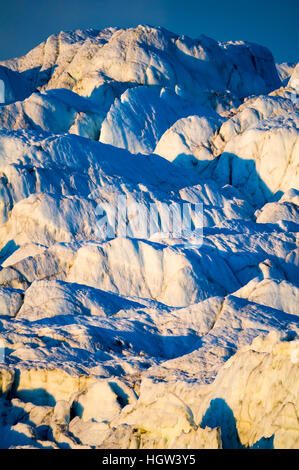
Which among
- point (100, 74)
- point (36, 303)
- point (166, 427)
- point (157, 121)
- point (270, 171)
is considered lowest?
point (166, 427)

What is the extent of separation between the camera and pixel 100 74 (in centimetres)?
4944

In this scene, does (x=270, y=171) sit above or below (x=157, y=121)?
below

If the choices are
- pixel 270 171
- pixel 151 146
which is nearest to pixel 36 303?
pixel 270 171

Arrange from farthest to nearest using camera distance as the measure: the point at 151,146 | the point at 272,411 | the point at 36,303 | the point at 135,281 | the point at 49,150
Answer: the point at 151,146, the point at 49,150, the point at 135,281, the point at 36,303, the point at 272,411

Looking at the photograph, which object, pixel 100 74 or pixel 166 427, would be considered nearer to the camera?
pixel 166 427

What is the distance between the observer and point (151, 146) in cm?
4231

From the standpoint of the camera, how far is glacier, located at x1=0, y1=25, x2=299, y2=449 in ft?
52.5

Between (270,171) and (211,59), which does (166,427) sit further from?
(211,59)

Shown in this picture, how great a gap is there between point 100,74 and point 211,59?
7023 millimetres

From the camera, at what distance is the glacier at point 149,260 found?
1600 cm

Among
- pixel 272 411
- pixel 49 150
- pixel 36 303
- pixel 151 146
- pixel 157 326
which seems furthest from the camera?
pixel 151 146

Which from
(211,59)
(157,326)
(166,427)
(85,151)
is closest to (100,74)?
(211,59)

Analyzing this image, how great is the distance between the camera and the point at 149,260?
27812 mm

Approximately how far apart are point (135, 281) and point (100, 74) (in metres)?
24.2
